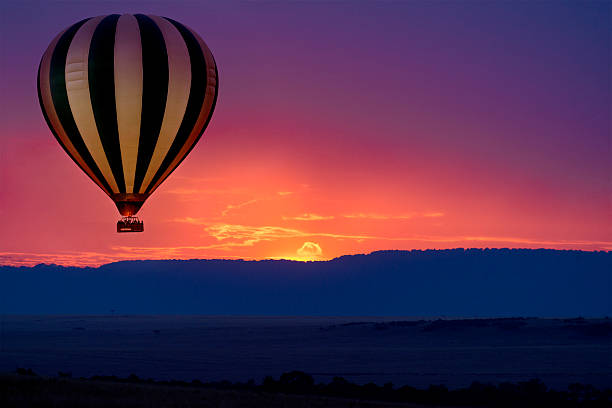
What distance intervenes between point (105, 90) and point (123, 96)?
0.63 metres

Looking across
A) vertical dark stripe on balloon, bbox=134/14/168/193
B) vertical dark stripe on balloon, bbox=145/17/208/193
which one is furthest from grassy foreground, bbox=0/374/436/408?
vertical dark stripe on balloon, bbox=145/17/208/193

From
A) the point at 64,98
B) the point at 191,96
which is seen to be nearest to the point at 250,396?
the point at 191,96

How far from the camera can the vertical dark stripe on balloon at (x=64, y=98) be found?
1312 inches

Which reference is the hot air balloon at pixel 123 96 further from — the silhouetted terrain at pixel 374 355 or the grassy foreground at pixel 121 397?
the silhouetted terrain at pixel 374 355

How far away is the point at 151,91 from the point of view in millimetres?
33312

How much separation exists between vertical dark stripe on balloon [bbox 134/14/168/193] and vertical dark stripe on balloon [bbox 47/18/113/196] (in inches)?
63.6

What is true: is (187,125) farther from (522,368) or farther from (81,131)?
(522,368)

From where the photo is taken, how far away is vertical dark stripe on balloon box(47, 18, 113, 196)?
109 feet

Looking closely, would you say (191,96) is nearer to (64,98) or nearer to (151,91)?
(151,91)

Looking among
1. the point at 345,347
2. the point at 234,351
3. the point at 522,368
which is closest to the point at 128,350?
the point at 234,351

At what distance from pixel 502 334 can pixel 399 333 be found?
21777mm

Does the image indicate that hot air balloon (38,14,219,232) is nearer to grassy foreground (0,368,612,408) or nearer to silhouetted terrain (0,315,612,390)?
grassy foreground (0,368,612,408)

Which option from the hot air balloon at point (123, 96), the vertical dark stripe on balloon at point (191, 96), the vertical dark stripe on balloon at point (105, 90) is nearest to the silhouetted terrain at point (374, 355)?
the vertical dark stripe on balloon at point (191, 96)

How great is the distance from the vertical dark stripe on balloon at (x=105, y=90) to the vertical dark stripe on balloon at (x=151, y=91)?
0.79m
